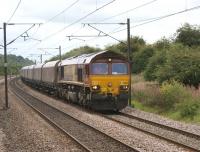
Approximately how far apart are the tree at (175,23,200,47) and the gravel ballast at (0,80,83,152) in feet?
113

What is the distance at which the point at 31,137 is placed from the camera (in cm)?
1791

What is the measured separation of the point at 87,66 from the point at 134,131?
9.04 meters

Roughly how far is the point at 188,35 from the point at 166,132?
39.6 m

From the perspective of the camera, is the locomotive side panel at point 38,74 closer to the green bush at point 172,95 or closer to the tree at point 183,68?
the tree at point 183,68

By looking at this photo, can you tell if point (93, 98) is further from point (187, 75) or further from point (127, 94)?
point (187, 75)

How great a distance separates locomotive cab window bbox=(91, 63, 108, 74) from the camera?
27.7 m

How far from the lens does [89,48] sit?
10669 centimetres

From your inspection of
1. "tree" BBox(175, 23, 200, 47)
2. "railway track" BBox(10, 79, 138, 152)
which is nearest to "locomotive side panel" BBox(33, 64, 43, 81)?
"tree" BBox(175, 23, 200, 47)

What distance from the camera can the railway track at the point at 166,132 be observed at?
16.1 meters

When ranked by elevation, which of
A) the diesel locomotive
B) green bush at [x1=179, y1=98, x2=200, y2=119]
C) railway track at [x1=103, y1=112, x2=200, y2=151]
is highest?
the diesel locomotive

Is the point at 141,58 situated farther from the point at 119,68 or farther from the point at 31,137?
the point at 31,137

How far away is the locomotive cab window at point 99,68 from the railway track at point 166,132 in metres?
3.62

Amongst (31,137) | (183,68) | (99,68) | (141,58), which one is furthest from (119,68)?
(141,58)

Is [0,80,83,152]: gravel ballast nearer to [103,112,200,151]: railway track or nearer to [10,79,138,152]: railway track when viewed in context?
[10,79,138,152]: railway track
